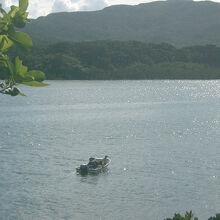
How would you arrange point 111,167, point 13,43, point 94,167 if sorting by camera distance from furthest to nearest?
1. point 111,167
2. point 94,167
3. point 13,43

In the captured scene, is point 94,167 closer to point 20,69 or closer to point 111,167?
point 111,167

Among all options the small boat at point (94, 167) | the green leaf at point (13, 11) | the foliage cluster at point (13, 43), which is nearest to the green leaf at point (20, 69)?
the foliage cluster at point (13, 43)

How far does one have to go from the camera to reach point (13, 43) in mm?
2207

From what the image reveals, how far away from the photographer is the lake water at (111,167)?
30.7 meters

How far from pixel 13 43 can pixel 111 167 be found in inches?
1607

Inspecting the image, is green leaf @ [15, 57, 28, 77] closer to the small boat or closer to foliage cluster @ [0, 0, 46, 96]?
foliage cluster @ [0, 0, 46, 96]

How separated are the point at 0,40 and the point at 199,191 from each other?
33.7 meters

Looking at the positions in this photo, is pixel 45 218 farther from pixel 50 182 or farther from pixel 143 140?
pixel 143 140

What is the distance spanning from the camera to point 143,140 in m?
57.4

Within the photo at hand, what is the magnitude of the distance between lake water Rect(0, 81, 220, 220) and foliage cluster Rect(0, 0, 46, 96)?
27.3 meters

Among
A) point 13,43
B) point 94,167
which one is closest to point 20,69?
point 13,43

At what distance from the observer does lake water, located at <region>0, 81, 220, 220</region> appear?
3070 cm

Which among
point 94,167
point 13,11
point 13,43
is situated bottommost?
point 94,167

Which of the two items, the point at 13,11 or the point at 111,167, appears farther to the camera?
the point at 111,167
